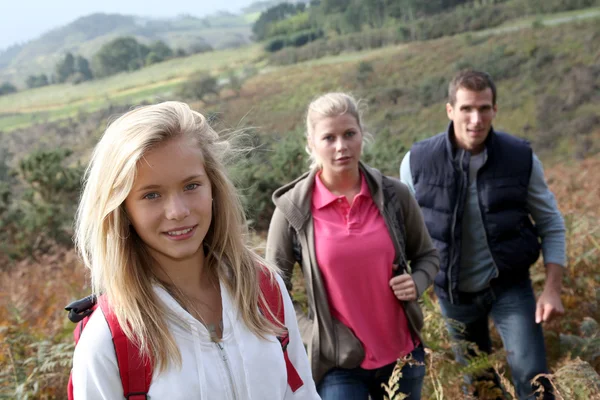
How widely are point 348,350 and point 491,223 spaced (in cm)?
A: 130

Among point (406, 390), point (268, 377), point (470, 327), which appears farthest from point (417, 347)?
point (268, 377)

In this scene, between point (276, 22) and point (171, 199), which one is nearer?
point (171, 199)

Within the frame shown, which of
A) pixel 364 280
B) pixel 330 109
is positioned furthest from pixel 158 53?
pixel 364 280

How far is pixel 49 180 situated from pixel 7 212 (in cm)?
81

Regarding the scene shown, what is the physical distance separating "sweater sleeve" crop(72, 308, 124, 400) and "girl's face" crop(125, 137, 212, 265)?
33 centimetres

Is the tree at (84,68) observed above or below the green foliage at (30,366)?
above

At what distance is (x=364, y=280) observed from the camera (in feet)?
9.25

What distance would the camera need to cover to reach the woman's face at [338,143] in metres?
2.94

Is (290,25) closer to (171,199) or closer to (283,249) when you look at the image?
(283,249)

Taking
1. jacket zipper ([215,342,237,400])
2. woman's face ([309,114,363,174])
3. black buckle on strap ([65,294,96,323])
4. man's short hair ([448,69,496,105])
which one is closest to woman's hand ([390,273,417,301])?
woman's face ([309,114,363,174])

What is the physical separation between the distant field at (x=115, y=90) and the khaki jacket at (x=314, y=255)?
35.9 ft

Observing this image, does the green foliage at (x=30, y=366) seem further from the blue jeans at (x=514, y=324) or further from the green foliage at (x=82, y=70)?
the green foliage at (x=82, y=70)

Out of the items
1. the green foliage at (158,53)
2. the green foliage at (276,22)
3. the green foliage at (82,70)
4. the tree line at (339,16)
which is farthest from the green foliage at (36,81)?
the tree line at (339,16)

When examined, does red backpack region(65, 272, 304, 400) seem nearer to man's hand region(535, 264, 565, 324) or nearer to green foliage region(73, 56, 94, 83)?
man's hand region(535, 264, 565, 324)
